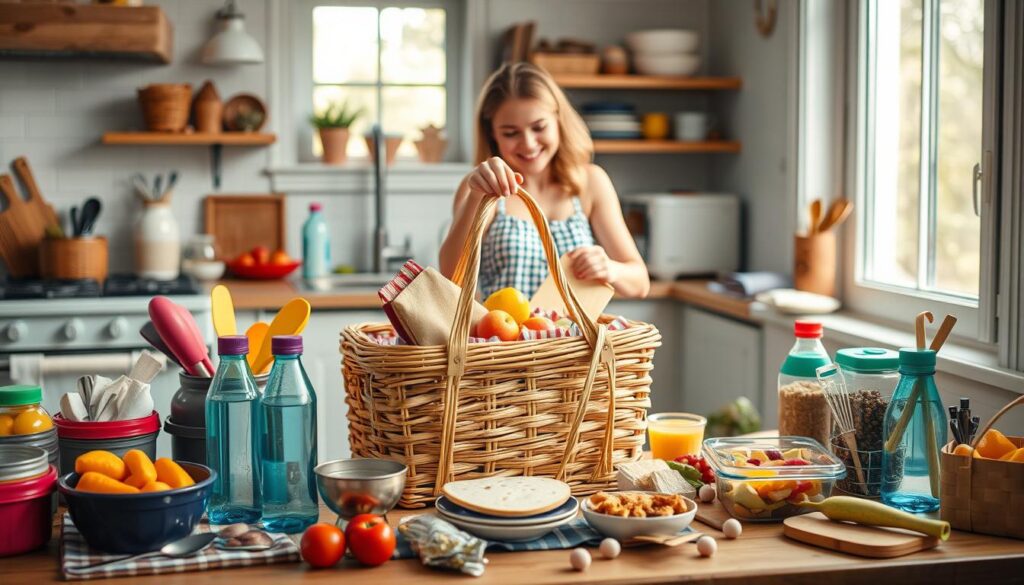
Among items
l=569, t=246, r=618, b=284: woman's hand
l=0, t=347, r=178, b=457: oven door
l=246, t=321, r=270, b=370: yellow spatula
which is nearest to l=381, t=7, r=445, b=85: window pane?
l=0, t=347, r=178, b=457: oven door

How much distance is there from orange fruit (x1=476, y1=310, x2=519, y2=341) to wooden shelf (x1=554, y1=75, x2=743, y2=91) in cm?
251

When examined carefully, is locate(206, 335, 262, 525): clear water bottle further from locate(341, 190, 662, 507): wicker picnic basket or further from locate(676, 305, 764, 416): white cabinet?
locate(676, 305, 764, 416): white cabinet

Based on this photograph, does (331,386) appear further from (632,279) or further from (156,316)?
(156,316)

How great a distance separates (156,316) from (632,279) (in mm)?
1296

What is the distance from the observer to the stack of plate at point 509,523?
1330 mm

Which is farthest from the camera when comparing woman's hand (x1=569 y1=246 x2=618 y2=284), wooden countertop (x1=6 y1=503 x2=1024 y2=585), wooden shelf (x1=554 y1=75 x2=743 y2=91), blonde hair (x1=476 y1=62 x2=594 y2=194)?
wooden shelf (x1=554 y1=75 x2=743 y2=91)

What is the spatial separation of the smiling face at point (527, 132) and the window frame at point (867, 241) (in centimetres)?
97

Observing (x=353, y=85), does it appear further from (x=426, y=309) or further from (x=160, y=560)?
(x=160, y=560)

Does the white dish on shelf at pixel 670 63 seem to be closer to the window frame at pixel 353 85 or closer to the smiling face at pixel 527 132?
the window frame at pixel 353 85

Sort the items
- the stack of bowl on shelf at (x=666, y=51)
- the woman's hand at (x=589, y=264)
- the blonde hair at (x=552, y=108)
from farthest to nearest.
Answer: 1. the stack of bowl on shelf at (x=666, y=51)
2. the blonde hair at (x=552, y=108)
3. the woman's hand at (x=589, y=264)

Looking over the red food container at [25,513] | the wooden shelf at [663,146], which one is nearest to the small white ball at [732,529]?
the red food container at [25,513]

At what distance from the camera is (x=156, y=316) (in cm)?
148

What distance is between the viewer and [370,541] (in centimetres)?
127

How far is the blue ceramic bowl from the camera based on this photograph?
125 cm
